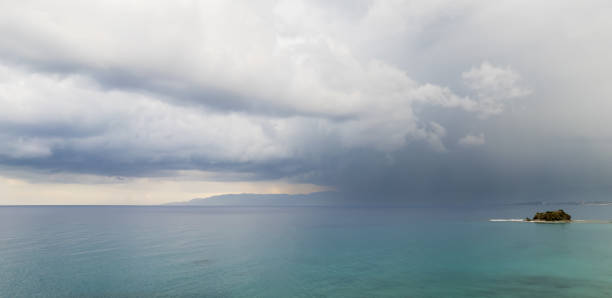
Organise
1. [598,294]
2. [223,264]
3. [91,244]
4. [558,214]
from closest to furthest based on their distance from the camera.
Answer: [598,294], [223,264], [91,244], [558,214]

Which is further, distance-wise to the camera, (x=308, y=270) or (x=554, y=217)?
(x=554, y=217)

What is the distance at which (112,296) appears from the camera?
4703 centimetres

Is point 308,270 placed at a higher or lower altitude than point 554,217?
higher

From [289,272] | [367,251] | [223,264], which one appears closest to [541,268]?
[367,251]

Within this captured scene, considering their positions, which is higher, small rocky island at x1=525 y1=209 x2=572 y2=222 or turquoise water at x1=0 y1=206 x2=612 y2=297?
turquoise water at x1=0 y1=206 x2=612 y2=297

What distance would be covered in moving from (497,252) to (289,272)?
55.7 meters

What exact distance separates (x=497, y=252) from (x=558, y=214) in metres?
137

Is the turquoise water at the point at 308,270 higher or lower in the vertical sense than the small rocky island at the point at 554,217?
higher

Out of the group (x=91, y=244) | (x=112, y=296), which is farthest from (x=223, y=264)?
(x=91, y=244)

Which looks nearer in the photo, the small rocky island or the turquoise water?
the turquoise water

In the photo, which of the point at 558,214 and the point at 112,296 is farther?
the point at 558,214

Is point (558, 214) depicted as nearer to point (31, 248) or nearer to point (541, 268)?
point (541, 268)

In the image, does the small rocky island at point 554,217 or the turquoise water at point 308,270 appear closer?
the turquoise water at point 308,270

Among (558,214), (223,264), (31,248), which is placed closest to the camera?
(223,264)
